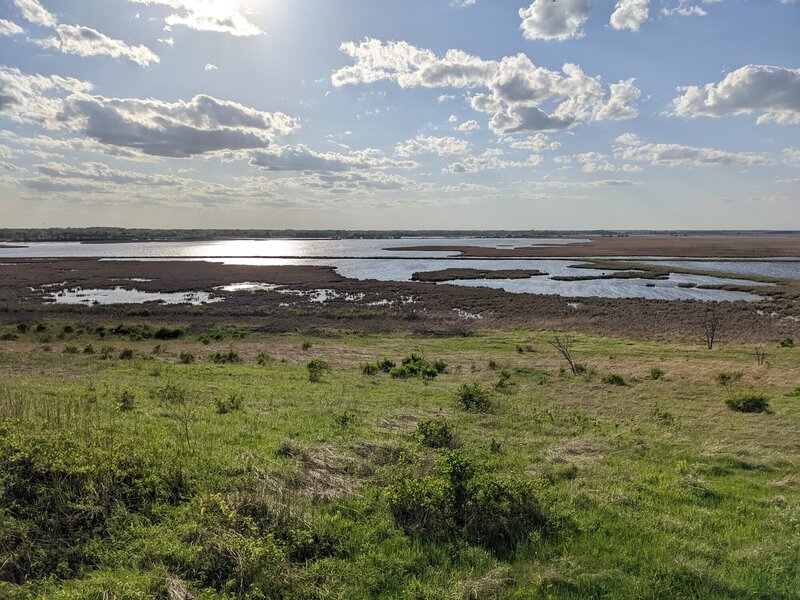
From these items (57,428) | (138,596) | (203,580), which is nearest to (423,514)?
(203,580)

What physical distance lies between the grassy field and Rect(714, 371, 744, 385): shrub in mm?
4434

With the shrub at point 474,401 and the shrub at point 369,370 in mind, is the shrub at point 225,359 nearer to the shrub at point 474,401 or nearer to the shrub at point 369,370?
the shrub at point 369,370

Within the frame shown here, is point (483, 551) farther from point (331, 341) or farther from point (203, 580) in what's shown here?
point (331, 341)

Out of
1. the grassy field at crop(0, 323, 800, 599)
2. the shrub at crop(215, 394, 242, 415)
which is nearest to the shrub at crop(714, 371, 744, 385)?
the grassy field at crop(0, 323, 800, 599)

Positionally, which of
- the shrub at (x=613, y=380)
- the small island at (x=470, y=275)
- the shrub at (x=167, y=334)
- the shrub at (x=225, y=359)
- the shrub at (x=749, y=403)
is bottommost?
the shrub at (x=167, y=334)

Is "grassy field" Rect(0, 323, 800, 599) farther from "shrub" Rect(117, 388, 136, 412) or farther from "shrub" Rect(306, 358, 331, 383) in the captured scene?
"shrub" Rect(306, 358, 331, 383)

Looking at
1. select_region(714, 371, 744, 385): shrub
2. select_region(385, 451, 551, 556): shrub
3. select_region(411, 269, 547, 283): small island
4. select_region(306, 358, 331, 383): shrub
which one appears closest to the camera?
select_region(385, 451, 551, 556): shrub

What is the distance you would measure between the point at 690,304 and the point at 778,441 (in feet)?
167

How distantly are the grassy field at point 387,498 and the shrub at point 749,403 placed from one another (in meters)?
0.48

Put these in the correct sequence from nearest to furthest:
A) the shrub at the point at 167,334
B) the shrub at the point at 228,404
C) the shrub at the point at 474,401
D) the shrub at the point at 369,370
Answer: the shrub at the point at 228,404 < the shrub at the point at 474,401 < the shrub at the point at 369,370 < the shrub at the point at 167,334

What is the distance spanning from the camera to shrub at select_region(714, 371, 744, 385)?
2097 cm

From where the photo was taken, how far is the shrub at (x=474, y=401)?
15.4 metres

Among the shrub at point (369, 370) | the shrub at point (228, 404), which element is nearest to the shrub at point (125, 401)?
the shrub at point (228, 404)

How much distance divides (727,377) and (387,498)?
20.3 m
